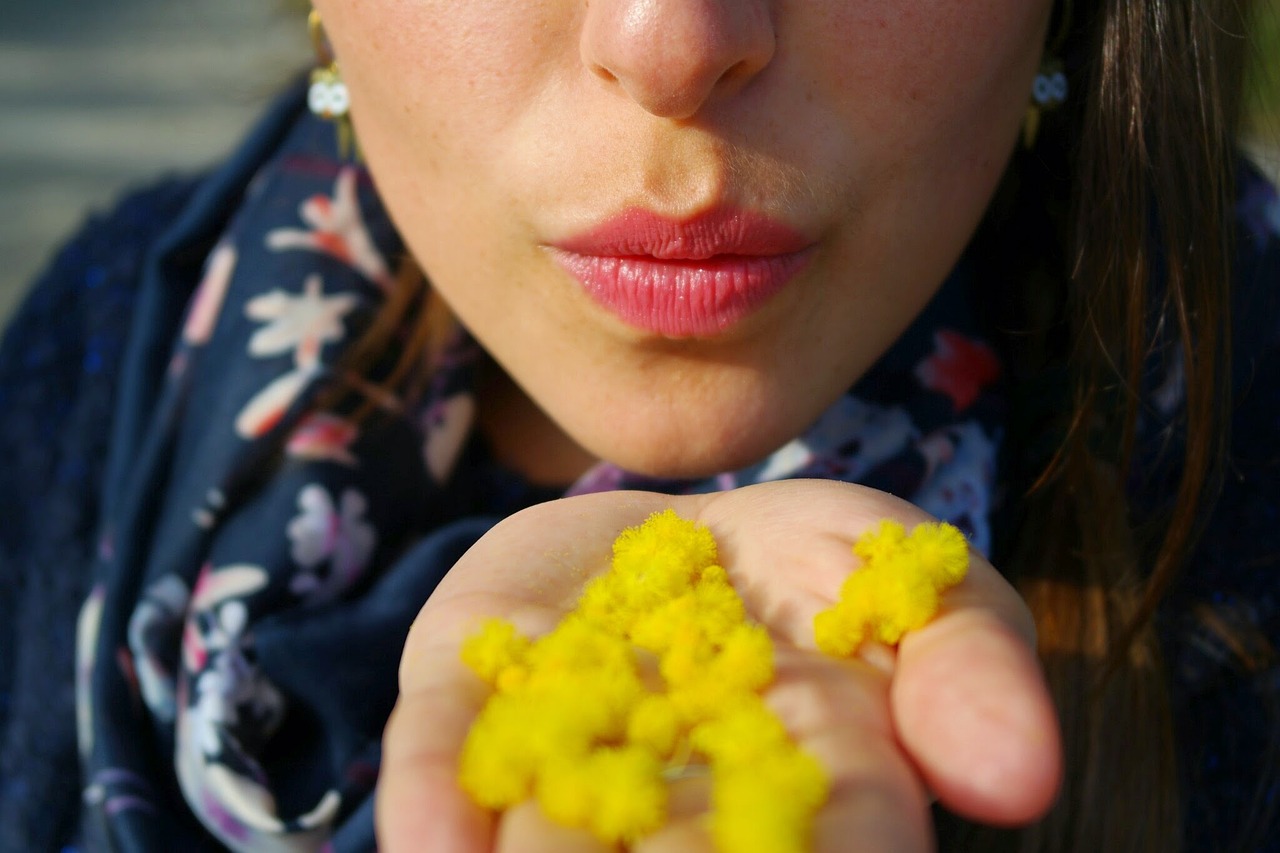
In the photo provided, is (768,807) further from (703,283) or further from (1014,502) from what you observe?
(1014,502)

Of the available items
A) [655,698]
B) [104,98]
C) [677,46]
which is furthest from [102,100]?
Answer: [655,698]

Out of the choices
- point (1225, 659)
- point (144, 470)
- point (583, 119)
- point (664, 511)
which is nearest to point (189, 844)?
point (144, 470)

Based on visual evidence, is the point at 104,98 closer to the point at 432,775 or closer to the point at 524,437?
the point at 524,437

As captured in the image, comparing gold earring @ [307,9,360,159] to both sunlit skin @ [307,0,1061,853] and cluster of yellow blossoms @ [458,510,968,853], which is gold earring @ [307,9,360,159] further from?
cluster of yellow blossoms @ [458,510,968,853]

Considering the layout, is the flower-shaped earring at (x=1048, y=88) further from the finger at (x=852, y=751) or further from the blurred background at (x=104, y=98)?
the blurred background at (x=104, y=98)

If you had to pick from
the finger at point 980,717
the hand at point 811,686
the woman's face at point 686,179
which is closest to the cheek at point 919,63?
the woman's face at point 686,179

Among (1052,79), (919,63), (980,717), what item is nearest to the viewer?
(980,717)

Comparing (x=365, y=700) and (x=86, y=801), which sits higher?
(x=365, y=700)
